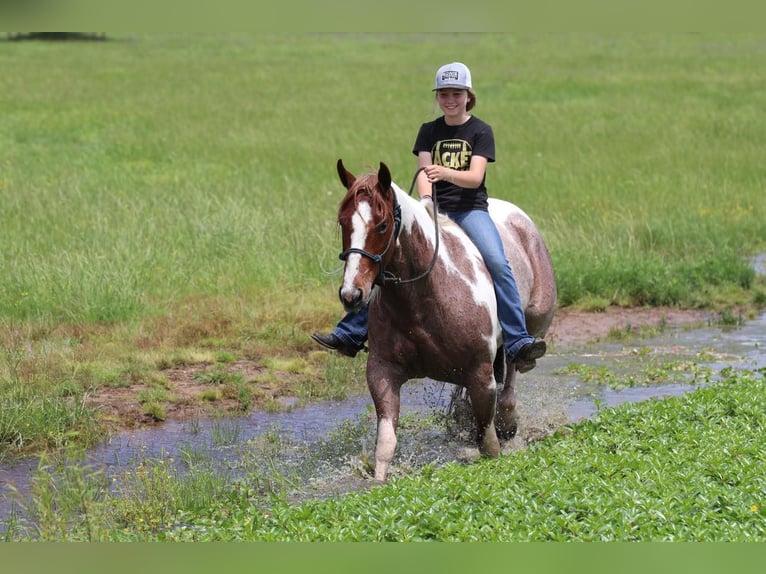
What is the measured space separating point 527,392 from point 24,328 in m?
4.98

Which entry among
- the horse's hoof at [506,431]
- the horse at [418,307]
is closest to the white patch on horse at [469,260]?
the horse at [418,307]

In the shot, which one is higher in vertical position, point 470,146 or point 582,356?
point 470,146

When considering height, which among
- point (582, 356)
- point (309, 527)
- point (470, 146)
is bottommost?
point (582, 356)

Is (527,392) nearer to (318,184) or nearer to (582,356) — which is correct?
(582,356)

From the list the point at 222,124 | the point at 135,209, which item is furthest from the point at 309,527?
the point at 222,124

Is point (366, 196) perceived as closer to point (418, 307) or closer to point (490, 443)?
point (418, 307)

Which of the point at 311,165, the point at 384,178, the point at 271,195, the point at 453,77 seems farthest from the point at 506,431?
the point at 311,165

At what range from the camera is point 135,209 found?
1573 centimetres

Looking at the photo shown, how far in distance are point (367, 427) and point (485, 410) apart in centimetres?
178

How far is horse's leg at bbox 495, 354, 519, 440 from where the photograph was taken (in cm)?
876

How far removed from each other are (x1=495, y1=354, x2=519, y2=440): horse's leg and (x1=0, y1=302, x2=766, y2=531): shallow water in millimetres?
121

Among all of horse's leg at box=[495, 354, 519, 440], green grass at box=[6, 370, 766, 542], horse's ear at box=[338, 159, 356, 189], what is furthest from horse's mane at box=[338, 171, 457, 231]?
horse's leg at box=[495, 354, 519, 440]

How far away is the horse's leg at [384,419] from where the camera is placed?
7.29 metres

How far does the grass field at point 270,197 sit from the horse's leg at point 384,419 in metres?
2.02
